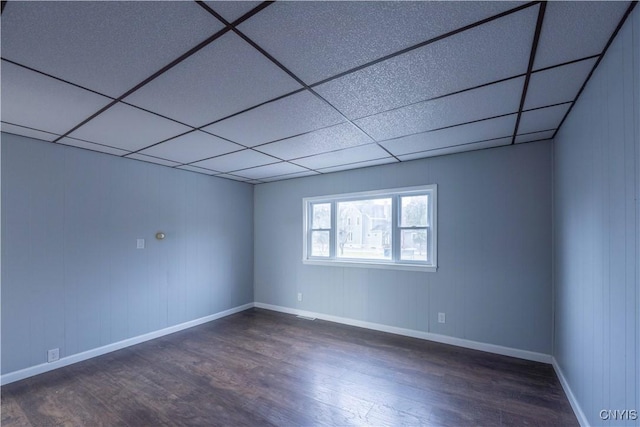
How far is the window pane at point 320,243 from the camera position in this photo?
15.6 feet

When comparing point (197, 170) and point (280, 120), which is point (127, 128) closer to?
point (280, 120)

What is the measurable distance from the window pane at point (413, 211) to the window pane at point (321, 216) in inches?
48.6

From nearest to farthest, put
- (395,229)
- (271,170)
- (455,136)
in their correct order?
(455,136), (395,229), (271,170)

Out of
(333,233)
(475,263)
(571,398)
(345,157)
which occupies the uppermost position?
(345,157)

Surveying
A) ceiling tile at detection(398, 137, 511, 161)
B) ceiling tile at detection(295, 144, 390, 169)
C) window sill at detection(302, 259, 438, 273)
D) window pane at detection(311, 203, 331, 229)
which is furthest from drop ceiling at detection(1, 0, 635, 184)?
window pane at detection(311, 203, 331, 229)

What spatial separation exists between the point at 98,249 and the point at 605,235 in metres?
4.56

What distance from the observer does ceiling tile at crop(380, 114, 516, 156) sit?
8.63ft

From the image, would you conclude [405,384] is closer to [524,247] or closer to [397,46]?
[524,247]

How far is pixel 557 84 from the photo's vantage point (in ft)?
6.22

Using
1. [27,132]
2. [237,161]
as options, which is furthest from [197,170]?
[27,132]

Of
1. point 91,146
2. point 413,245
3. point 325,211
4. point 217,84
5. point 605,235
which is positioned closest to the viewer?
point 605,235

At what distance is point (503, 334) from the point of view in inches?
127

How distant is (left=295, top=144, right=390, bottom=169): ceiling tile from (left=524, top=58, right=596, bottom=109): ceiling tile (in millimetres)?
1465

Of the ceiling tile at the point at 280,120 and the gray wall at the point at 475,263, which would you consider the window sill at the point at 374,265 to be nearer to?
the gray wall at the point at 475,263
